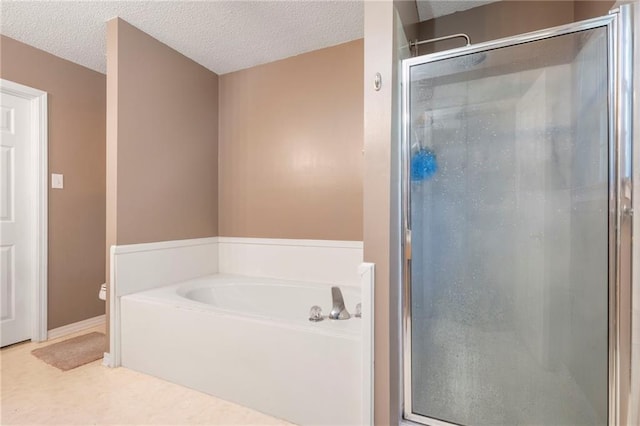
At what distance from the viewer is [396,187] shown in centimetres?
144

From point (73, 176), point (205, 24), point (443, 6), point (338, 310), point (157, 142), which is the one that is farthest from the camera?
point (73, 176)

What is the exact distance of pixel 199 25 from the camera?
2.25 metres

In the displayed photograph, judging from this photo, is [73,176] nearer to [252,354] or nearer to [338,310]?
[252,354]

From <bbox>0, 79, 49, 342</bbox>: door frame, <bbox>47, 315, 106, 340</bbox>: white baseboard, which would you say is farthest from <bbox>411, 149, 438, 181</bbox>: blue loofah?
<bbox>47, 315, 106, 340</bbox>: white baseboard

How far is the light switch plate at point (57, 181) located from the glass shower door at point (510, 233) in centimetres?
274

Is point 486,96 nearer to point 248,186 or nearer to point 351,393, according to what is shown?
point 351,393

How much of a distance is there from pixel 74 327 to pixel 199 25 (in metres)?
2.58

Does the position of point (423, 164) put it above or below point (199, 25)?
below

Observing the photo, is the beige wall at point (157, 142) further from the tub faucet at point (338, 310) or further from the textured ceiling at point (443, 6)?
the textured ceiling at point (443, 6)

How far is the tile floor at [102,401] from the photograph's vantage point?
1.58 metres

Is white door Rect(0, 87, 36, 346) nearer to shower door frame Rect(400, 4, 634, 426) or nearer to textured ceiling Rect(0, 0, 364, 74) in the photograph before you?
textured ceiling Rect(0, 0, 364, 74)

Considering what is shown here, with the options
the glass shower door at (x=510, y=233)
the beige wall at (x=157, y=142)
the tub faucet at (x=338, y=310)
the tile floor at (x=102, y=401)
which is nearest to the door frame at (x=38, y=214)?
the tile floor at (x=102, y=401)

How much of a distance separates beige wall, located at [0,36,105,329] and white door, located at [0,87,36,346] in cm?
14

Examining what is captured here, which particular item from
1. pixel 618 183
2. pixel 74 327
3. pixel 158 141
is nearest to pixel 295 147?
pixel 158 141
